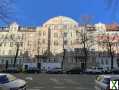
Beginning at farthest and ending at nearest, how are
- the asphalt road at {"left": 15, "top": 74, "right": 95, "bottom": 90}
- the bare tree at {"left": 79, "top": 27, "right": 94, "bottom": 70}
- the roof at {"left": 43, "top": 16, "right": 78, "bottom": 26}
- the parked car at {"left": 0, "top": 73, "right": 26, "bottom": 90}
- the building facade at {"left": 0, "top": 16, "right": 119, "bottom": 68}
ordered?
the roof at {"left": 43, "top": 16, "right": 78, "bottom": 26} < the building facade at {"left": 0, "top": 16, "right": 119, "bottom": 68} < the bare tree at {"left": 79, "top": 27, "right": 94, "bottom": 70} < the asphalt road at {"left": 15, "top": 74, "right": 95, "bottom": 90} < the parked car at {"left": 0, "top": 73, "right": 26, "bottom": 90}

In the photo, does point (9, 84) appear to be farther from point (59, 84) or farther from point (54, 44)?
point (54, 44)

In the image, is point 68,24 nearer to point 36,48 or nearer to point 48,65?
point 36,48

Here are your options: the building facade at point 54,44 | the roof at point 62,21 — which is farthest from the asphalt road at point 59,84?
the roof at point 62,21

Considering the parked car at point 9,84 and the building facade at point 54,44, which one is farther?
the building facade at point 54,44

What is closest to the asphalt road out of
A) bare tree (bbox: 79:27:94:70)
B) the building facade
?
bare tree (bbox: 79:27:94:70)

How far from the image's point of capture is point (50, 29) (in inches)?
5044

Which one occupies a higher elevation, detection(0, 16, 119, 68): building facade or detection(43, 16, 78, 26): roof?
detection(43, 16, 78, 26): roof

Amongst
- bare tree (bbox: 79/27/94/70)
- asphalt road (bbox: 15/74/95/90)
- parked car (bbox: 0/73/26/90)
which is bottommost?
asphalt road (bbox: 15/74/95/90)

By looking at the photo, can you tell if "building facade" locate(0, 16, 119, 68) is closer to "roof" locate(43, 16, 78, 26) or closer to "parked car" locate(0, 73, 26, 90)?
"roof" locate(43, 16, 78, 26)

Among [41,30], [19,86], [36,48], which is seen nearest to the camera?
[19,86]

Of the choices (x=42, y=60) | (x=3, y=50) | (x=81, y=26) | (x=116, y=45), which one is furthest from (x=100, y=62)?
(x=3, y=50)

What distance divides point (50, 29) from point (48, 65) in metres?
30.3

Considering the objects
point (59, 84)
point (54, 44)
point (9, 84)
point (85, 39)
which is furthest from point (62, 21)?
point (9, 84)

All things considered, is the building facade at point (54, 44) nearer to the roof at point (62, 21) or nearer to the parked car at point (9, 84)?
the roof at point (62, 21)
